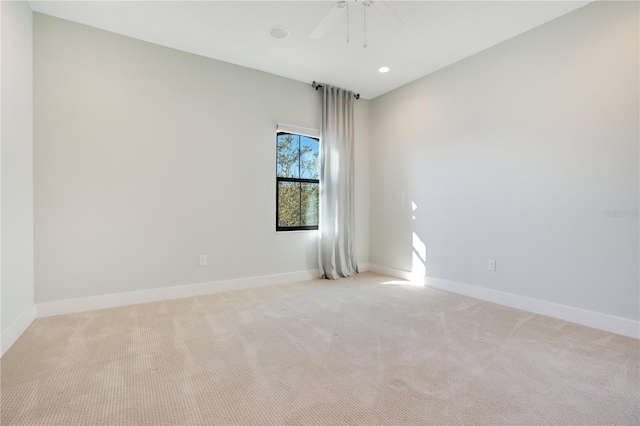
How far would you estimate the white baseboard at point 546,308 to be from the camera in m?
2.44

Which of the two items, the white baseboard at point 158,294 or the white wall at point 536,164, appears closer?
the white wall at point 536,164

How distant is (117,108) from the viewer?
121 inches

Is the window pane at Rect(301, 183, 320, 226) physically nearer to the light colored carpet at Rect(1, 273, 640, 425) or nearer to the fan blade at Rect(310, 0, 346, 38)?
the light colored carpet at Rect(1, 273, 640, 425)

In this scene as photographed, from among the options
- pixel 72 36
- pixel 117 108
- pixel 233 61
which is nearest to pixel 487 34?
pixel 233 61

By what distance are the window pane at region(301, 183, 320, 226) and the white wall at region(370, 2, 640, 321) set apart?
4.24 feet

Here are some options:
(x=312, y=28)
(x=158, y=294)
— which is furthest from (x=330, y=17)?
(x=158, y=294)

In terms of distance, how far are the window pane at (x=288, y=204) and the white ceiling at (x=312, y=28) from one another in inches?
59.8

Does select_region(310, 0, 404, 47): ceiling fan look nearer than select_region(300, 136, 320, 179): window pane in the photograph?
Yes

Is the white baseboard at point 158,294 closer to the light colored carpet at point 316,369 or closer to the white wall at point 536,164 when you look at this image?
the light colored carpet at point 316,369

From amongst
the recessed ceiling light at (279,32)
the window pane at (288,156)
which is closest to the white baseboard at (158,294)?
the window pane at (288,156)

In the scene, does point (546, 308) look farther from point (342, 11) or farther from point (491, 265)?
point (342, 11)

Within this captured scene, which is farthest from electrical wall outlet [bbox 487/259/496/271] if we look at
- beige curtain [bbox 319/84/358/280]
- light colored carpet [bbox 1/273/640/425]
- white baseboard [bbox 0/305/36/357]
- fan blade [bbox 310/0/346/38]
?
white baseboard [bbox 0/305/36/357]

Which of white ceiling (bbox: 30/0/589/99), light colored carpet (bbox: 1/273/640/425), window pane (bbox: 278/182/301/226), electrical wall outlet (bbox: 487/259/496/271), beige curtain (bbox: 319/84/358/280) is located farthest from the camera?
beige curtain (bbox: 319/84/358/280)

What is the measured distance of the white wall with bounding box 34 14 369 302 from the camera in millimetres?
2822
